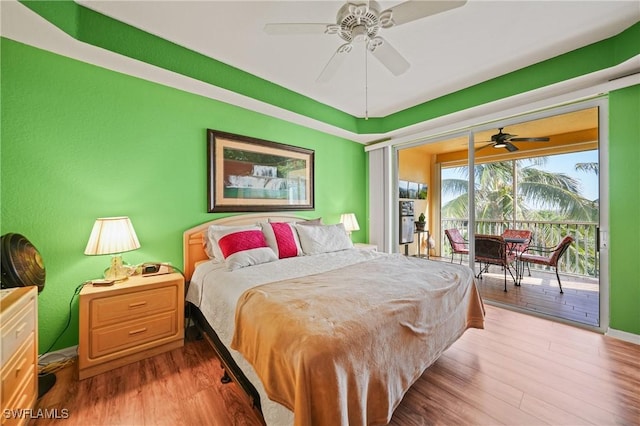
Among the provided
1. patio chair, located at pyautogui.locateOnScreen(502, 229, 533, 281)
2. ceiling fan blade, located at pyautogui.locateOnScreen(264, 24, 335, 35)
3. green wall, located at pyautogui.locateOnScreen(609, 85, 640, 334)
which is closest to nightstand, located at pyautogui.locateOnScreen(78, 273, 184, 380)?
ceiling fan blade, located at pyautogui.locateOnScreen(264, 24, 335, 35)

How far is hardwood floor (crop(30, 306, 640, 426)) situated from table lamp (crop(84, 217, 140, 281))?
0.77 m

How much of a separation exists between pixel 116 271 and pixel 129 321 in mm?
446

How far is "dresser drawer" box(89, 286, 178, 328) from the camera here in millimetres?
1784

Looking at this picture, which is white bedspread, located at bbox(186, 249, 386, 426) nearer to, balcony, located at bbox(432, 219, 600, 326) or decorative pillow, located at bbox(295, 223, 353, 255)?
decorative pillow, located at bbox(295, 223, 353, 255)

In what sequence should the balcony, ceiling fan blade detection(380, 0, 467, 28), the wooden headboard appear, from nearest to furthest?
ceiling fan blade detection(380, 0, 467, 28) → the wooden headboard → the balcony

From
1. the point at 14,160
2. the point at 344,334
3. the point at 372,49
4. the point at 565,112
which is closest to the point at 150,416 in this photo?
the point at 344,334

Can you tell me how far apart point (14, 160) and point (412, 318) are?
3035 millimetres

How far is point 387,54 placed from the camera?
1854mm

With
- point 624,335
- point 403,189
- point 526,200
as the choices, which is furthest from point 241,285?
point 526,200

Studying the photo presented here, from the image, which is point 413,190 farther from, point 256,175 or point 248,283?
point 248,283

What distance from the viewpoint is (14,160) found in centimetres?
179

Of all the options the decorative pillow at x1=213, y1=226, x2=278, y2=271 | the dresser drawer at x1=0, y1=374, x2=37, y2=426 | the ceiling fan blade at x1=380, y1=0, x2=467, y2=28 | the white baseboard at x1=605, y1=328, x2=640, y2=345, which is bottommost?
the white baseboard at x1=605, y1=328, x2=640, y2=345

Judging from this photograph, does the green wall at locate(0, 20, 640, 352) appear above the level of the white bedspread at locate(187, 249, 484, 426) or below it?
above

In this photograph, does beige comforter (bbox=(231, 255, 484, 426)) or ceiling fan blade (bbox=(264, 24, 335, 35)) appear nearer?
beige comforter (bbox=(231, 255, 484, 426))
